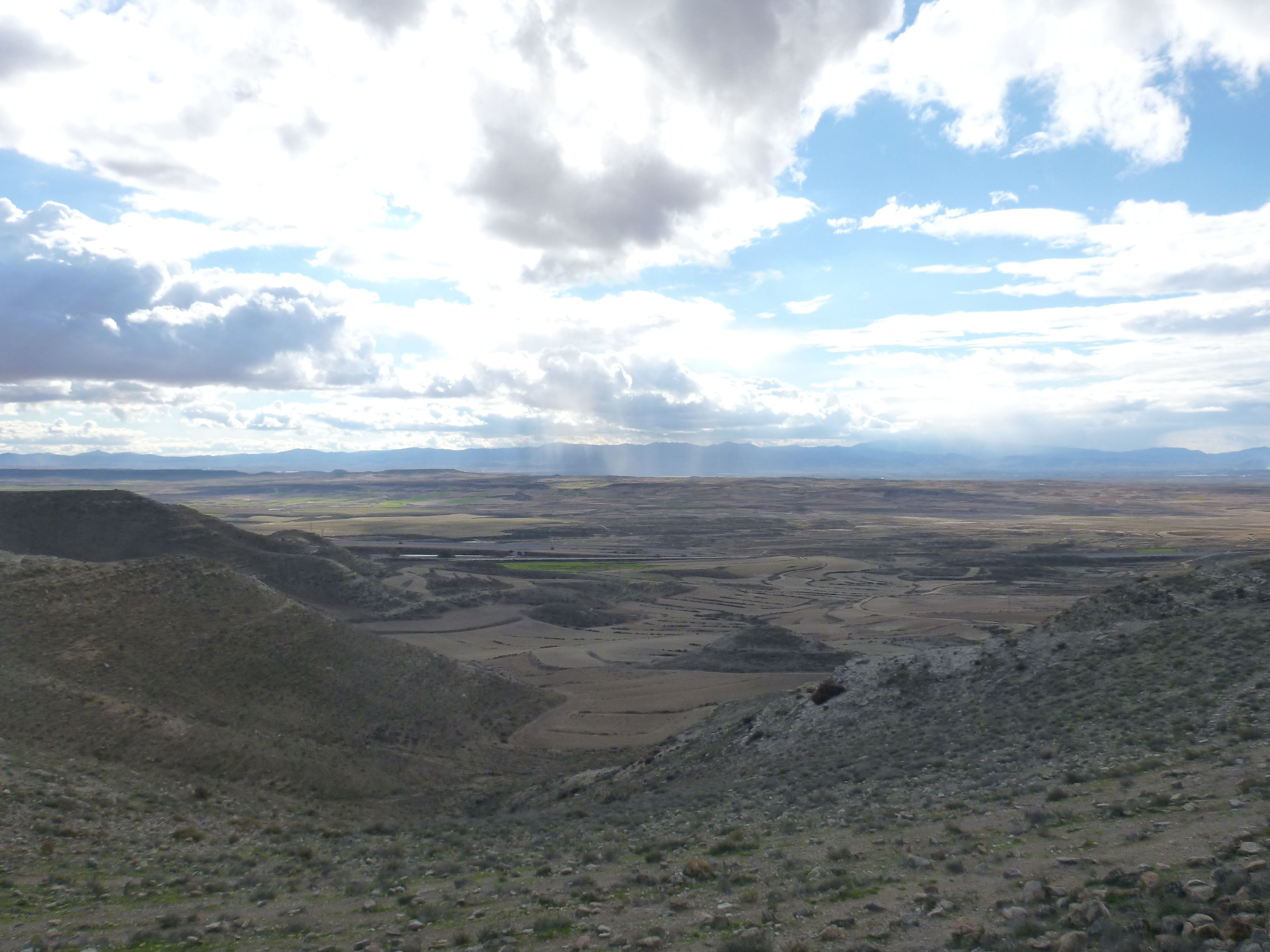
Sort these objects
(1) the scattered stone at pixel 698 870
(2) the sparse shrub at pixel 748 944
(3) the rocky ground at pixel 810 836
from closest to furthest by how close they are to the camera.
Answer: (2) the sparse shrub at pixel 748 944
(3) the rocky ground at pixel 810 836
(1) the scattered stone at pixel 698 870

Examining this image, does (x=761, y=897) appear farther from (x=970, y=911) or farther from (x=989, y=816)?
(x=989, y=816)

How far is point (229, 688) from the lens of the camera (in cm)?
2842

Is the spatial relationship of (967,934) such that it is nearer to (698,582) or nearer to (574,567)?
(698,582)

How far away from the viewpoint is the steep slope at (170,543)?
57.6 metres

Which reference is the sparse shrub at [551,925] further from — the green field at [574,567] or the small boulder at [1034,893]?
the green field at [574,567]

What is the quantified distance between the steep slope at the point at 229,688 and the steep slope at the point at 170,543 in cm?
2067

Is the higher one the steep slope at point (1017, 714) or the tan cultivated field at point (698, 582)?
the steep slope at point (1017, 714)

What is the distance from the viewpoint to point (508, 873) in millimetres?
13219

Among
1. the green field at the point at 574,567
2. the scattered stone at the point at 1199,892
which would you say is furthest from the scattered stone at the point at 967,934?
the green field at the point at 574,567

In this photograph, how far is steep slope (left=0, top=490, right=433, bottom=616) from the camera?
189 feet

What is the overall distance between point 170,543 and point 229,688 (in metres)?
39.2

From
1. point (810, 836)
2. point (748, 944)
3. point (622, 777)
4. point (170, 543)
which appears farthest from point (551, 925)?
point (170, 543)

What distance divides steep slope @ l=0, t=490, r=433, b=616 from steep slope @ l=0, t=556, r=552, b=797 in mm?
20673

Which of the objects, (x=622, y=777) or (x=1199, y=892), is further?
(x=622, y=777)
